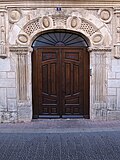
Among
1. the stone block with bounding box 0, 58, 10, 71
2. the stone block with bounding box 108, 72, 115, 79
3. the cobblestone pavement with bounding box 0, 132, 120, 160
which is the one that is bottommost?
the cobblestone pavement with bounding box 0, 132, 120, 160

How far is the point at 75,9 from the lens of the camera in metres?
7.39

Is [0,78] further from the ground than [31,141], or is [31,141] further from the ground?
[0,78]

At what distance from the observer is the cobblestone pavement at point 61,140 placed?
4.62 m

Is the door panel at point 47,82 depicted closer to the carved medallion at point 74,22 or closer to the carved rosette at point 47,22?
the carved rosette at point 47,22

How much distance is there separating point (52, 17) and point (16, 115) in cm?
333

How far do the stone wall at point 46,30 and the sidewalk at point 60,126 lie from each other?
1.11 ft

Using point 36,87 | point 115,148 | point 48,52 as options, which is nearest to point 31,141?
point 115,148

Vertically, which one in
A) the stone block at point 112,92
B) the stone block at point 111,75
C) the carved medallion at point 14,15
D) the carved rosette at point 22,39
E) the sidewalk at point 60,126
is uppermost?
the carved medallion at point 14,15

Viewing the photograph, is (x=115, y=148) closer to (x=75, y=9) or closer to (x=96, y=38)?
(x=96, y=38)

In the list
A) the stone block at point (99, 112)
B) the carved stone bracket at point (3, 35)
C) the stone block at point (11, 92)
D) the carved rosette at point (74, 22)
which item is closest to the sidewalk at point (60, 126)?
the stone block at point (99, 112)

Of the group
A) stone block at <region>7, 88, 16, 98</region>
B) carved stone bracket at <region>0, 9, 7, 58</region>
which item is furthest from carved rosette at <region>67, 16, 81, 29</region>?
stone block at <region>7, 88, 16, 98</region>

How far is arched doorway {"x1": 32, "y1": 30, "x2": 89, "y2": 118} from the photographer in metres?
7.76

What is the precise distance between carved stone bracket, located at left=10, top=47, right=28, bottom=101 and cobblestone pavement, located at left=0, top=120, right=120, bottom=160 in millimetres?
984

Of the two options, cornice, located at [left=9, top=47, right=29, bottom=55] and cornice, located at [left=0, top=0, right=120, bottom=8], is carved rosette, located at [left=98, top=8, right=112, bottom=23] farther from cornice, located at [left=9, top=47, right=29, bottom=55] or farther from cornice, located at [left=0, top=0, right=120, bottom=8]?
cornice, located at [left=9, top=47, right=29, bottom=55]
